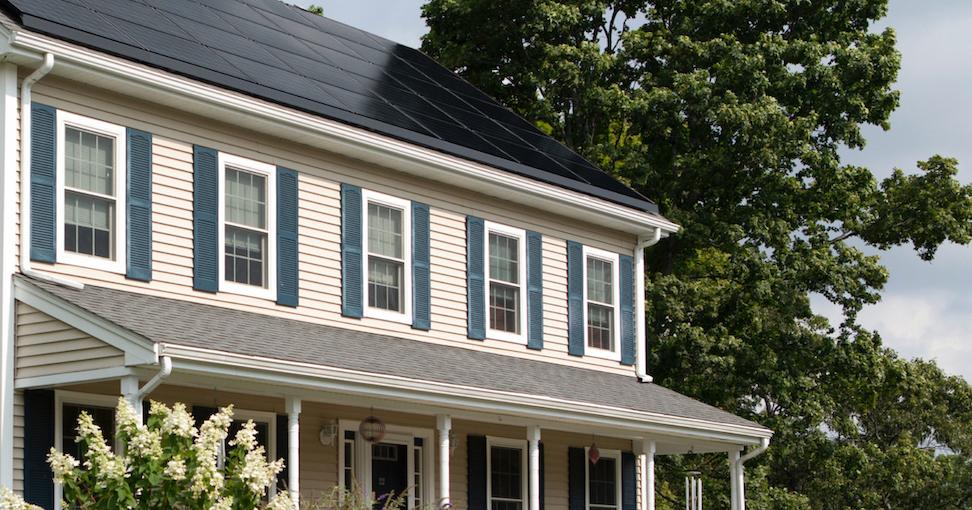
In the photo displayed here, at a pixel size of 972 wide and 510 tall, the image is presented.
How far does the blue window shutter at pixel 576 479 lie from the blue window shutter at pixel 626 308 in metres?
2.06

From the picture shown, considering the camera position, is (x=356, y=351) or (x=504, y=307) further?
(x=504, y=307)

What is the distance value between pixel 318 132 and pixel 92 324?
488 centimetres

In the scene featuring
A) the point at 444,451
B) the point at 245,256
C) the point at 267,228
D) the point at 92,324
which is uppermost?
the point at 267,228

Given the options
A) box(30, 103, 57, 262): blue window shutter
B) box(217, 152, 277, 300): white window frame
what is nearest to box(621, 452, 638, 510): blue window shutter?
box(217, 152, 277, 300): white window frame

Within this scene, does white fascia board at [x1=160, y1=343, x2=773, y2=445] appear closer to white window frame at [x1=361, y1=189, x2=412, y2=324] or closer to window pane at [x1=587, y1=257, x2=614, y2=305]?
white window frame at [x1=361, y1=189, x2=412, y2=324]

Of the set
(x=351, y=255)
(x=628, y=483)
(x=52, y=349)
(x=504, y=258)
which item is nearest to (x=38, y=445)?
(x=52, y=349)

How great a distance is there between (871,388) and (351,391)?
15905mm

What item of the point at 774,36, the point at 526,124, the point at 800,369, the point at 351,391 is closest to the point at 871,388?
the point at 800,369

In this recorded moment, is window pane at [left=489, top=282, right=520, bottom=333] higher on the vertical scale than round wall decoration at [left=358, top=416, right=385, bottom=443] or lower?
higher

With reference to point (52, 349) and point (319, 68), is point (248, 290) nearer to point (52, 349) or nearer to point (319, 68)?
point (52, 349)

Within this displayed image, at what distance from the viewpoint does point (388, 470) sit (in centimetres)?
1952

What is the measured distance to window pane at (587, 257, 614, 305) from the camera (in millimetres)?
23266

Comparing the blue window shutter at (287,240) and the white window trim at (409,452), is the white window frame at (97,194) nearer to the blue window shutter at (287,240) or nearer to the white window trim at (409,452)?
the blue window shutter at (287,240)

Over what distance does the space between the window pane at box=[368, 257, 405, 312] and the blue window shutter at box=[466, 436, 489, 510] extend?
2.12 m
